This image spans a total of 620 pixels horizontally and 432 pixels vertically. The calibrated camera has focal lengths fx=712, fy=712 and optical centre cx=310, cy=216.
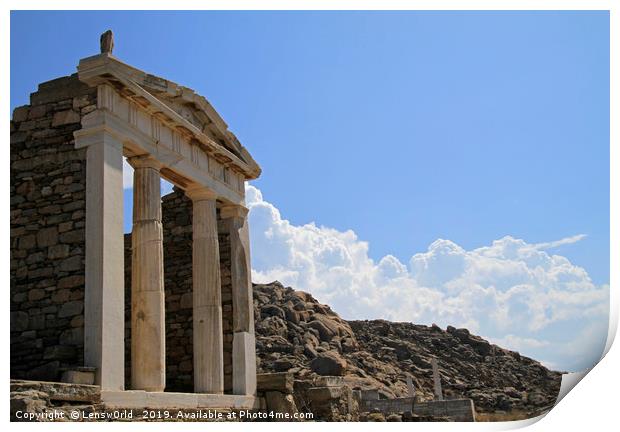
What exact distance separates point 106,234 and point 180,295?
4.93 m

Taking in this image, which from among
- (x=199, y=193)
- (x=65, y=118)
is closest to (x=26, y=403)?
(x=65, y=118)

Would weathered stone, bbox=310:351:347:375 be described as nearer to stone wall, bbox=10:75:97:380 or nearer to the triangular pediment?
the triangular pediment

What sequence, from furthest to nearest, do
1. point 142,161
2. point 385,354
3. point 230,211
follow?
point 385,354 → point 230,211 → point 142,161

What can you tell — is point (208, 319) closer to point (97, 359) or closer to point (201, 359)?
point (201, 359)

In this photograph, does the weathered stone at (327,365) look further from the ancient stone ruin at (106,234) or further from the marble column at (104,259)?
the marble column at (104,259)

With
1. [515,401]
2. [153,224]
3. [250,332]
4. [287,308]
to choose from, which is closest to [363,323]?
[287,308]

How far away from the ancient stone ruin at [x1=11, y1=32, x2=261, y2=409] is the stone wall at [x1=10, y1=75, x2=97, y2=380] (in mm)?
18

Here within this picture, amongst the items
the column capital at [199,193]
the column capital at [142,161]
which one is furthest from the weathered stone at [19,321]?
the column capital at [199,193]

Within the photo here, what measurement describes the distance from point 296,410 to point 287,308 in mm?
16945

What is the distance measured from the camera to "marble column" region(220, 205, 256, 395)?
1508cm

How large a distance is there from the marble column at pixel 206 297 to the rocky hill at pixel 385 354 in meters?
9.45

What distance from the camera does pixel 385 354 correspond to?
33.8 metres

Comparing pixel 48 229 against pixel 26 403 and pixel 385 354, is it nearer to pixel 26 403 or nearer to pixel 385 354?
pixel 26 403

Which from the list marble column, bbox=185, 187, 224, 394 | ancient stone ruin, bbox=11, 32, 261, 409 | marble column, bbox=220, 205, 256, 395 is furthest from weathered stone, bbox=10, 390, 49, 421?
marble column, bbox=220, 205, 256, 395
